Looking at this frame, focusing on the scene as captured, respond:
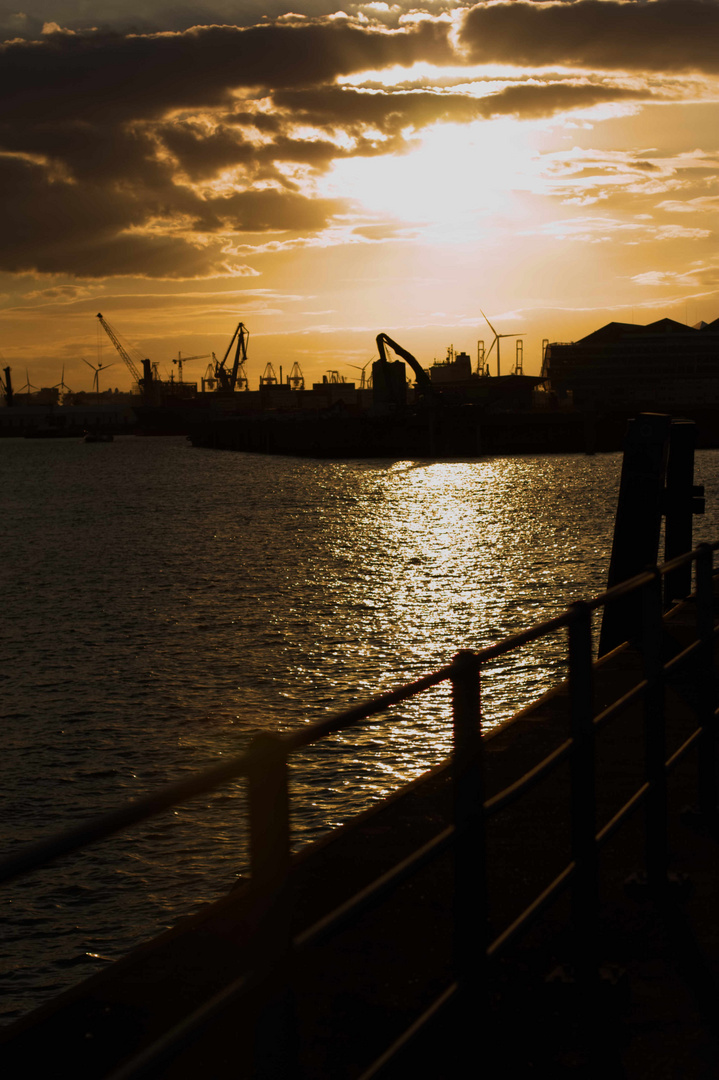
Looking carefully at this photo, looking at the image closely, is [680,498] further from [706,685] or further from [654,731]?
[654,731]

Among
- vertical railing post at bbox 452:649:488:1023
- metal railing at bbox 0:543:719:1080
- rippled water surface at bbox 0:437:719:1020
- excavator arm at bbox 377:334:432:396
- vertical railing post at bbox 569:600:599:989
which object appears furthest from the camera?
excavator arm at bbox 377:334:432:396

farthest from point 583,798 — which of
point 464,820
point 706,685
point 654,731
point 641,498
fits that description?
point 641,498

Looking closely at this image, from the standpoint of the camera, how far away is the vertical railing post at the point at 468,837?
2.70 metres

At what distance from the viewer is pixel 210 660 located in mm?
19578

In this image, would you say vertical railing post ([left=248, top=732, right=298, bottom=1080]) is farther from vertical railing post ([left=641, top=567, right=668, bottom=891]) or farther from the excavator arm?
the excavator arm

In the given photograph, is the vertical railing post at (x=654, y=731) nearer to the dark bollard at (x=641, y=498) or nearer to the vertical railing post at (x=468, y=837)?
the vertical railing post at (x=468, y=837)

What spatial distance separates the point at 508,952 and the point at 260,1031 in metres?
2.34

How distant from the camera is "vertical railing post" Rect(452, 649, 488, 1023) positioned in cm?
270

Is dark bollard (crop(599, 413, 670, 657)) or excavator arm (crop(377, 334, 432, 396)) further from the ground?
excavator arm (crop(377, 334, 432, 396))

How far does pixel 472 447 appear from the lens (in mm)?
117750

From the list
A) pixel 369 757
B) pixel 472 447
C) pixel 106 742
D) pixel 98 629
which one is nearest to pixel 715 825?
pixel 369 757

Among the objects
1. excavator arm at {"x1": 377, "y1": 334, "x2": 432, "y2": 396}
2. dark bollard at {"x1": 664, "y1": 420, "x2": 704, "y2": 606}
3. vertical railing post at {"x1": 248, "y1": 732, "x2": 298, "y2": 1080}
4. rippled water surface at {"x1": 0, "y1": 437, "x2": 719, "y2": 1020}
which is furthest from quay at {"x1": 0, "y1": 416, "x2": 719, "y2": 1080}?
excavator arm at {"x1": 377, "y1": 334, "x2": 432, "y2": 396}

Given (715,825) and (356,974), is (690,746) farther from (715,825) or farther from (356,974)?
(356,974)

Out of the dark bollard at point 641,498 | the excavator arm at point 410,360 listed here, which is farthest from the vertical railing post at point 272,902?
the excavator arm at point 410,360
